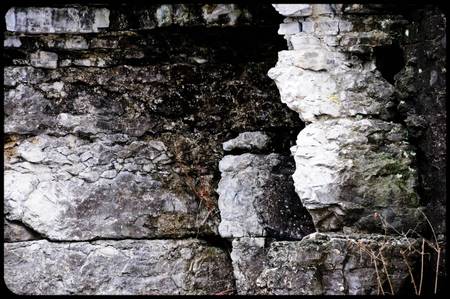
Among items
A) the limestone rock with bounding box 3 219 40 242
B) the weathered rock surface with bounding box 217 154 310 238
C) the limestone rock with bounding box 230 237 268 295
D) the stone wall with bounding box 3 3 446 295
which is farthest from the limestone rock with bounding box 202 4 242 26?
the limestone rock with bounding box 3 219 40 242

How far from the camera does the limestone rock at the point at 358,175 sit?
9.30ft

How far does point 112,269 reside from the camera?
11.5ft

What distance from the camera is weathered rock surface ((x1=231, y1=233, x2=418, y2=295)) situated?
2.70m

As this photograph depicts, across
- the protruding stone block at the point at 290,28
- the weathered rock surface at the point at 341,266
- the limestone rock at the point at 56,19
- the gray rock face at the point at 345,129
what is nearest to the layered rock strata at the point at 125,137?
the limestone rock at the point at 56,19

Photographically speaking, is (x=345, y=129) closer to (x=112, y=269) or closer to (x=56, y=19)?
(x=112, y=269)

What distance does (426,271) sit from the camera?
2738 millimetres

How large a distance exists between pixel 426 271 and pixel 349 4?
4.97ft

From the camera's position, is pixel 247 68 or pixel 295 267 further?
pixel 247 68

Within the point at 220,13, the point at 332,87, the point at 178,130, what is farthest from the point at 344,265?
the point at 220,13

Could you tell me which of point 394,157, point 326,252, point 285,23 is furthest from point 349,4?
point 326,252

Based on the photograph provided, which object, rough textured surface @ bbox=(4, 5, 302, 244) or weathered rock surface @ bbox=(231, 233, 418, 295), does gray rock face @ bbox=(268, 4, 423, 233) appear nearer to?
weathered rock surface @ bbox=(231, 233, 418, 295)

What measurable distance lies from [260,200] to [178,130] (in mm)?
790

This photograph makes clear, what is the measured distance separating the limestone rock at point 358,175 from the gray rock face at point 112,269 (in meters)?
1.02

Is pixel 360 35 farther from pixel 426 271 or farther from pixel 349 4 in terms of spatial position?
pixel 426 271
